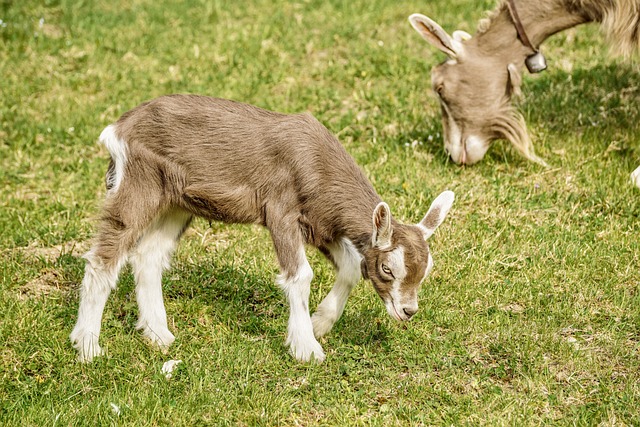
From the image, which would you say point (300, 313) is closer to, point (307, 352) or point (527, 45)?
point (307, 352)

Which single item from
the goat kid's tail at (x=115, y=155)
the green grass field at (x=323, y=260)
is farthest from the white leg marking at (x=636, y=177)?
the goat kid's tail at (x=115, y=155)

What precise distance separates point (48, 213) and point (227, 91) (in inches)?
101

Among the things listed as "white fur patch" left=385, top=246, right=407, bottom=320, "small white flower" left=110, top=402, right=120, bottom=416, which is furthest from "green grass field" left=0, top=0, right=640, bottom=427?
"white fur patch" left=385, top=246, right=407, bottom=320

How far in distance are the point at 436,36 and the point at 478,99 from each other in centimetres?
64

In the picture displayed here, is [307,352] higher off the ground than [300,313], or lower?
lower

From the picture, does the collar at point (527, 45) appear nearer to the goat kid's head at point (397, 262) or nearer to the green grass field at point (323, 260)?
the green grass field at point (323, 260)

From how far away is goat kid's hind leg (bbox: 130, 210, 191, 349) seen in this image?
19.1ft

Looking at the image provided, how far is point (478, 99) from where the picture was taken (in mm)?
8070

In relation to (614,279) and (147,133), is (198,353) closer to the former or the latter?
(147,133)

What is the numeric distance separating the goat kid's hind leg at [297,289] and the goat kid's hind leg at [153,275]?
2.68 feet

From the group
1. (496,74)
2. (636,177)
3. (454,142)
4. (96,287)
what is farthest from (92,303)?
(636,177)

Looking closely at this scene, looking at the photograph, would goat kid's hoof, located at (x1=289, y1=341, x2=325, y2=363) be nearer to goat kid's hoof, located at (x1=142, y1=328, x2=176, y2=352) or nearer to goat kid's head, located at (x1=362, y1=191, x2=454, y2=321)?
goat kid's head, located at (x1=362, y1=191, x2=454, y2=321)

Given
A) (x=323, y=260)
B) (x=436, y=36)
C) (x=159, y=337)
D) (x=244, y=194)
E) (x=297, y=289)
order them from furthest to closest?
(x=436, y=36) → (x=323, y=260) → (x=159, y=337) → (x=244, y=194) → (x=297, y=289)

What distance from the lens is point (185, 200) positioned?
5594mm
